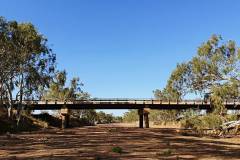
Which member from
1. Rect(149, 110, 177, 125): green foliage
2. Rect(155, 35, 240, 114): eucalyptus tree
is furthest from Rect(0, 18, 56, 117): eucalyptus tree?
Rect(149, 110, 177, 125): green foliage

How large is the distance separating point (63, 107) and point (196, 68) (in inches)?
1469

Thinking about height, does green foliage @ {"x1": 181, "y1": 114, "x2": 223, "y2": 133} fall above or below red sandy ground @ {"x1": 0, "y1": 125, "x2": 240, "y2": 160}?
above

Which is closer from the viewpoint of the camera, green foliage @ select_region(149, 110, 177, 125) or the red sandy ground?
the red sandy ground

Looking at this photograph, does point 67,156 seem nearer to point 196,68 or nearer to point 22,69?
point 196,68

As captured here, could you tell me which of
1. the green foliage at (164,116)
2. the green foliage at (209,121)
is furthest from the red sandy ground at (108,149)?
the green foliage at (164,116)

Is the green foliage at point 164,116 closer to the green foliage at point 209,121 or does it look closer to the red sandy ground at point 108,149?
the green foliage at point 209,121

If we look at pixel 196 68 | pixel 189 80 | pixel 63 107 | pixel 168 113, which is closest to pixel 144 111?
pixel 63 107

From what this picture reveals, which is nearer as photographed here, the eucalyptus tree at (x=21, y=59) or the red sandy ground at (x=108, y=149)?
the red sandy ground at (x=108, y=149)

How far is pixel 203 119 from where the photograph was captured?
50.9 m

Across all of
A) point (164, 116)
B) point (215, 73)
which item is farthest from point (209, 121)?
point (164, 116)

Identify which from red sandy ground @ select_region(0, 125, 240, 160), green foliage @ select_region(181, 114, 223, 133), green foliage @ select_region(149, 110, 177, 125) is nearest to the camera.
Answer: red sandy ground @ select_region(0, 125, 240, 160)

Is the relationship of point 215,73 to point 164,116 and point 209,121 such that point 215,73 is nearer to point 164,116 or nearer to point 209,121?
point 209,121

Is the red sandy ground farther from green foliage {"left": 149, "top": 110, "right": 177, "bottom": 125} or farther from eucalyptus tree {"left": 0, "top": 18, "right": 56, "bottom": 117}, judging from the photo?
green foliage {"left": 149, "top": 110, "right": 177, "bottom": 125}

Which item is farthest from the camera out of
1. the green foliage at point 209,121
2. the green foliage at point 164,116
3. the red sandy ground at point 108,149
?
the green foliage at point 164,116
